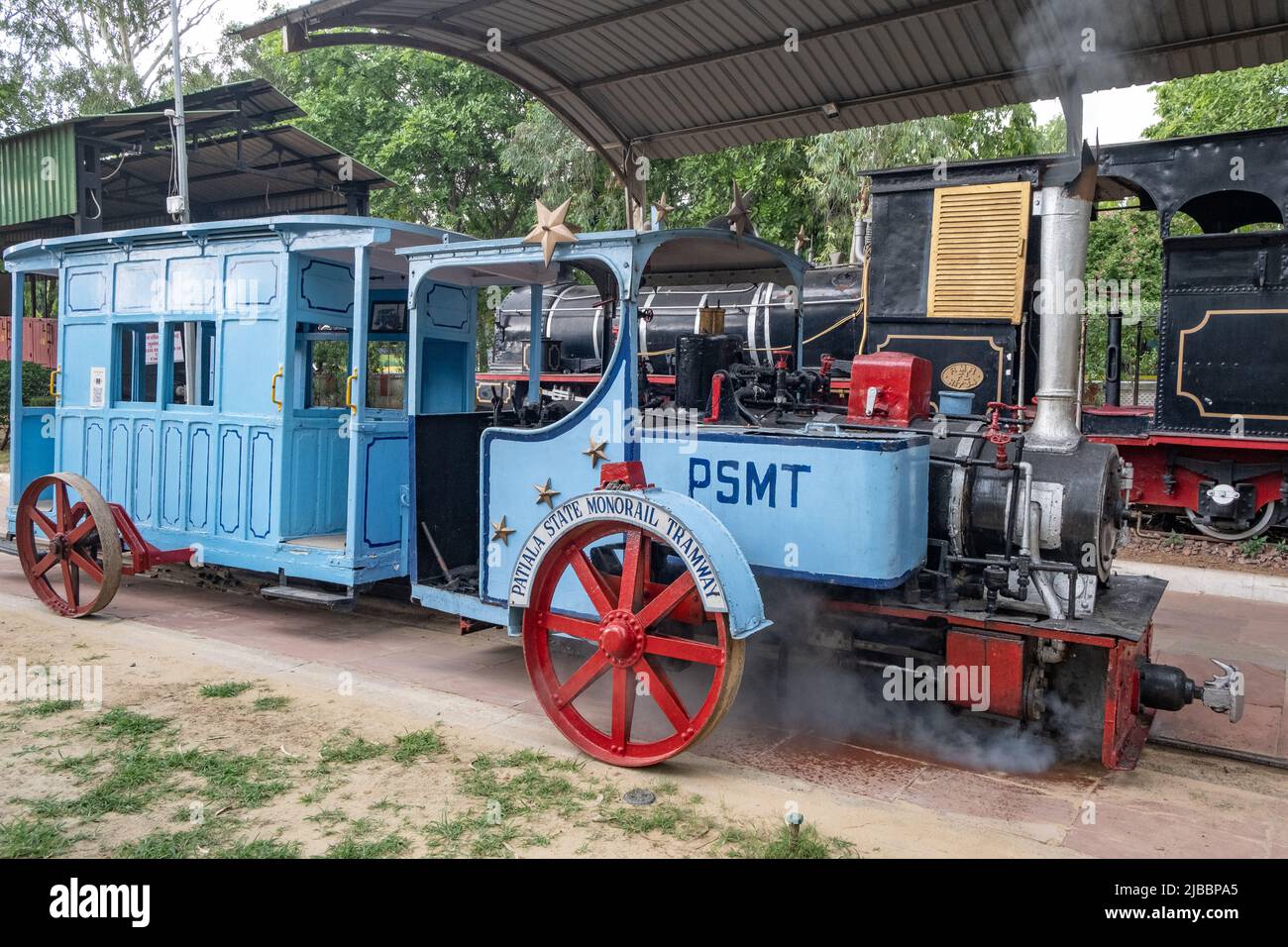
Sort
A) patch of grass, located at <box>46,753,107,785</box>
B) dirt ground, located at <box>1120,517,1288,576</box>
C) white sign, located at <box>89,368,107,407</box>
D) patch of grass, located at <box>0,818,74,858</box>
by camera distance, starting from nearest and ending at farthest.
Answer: patch of grass, located at <box>0,818,74,858</box> < patch of grass, located at <box>46,753,107,785</box> < white sign, located at <box>89,368,107,407</box> < dirt ground, located at <box>1120,517,1288,576</box>

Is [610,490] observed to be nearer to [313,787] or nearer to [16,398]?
[313,787]

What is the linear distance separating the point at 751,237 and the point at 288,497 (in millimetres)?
3323

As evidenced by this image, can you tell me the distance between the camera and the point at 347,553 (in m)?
5.92

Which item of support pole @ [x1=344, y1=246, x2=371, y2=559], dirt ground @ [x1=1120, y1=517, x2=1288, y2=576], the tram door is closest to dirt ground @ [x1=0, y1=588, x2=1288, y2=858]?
support pole @ [x1=344, y1=246, x2=371, y2=559]

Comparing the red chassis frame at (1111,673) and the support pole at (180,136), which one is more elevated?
the support pole at (180,136)

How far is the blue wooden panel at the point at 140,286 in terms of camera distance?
6.91 metres

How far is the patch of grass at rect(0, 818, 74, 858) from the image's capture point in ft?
10.8

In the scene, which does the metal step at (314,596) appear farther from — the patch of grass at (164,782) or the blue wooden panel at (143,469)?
the patch of grass at (164,782)

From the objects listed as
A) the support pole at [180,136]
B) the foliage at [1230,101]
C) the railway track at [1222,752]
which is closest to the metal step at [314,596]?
the railway track at [1222,752]

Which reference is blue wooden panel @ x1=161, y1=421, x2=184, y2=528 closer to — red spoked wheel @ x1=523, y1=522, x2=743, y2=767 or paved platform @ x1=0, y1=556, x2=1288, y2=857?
paved platform @ x1=0, y1=556, x2=1288, y2=857

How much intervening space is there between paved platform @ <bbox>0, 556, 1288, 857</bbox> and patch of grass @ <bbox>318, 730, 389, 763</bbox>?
796 mm

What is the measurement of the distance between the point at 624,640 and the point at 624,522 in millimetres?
492

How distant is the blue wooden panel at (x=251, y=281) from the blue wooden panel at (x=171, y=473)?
3.35 feet

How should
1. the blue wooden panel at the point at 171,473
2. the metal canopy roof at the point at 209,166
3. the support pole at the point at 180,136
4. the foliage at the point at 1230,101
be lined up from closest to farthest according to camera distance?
the blue wooden panel at the point at 171,473 < the support pole at the point at 180,136 < the metal canopy roof at the point at 209,166 < the foliage at the point at 1230,101
